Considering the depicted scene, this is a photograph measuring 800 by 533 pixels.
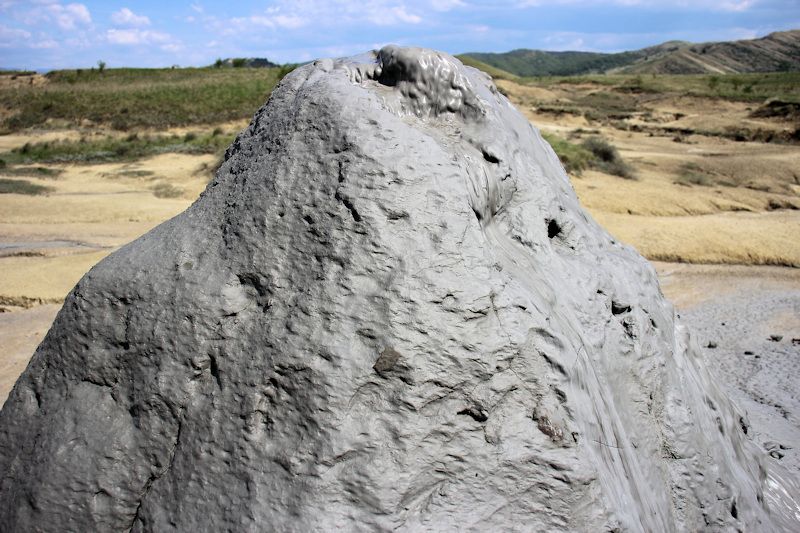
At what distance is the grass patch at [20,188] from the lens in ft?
44.3

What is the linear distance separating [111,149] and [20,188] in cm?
694

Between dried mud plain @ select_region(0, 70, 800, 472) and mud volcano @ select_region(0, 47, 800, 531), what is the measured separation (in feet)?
9.20

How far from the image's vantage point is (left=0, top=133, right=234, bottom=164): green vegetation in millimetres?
18875

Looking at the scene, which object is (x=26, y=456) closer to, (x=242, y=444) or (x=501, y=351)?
(x=242, y=444)

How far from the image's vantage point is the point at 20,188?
1378 centimetres

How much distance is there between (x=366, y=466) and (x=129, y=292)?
39.7 inches

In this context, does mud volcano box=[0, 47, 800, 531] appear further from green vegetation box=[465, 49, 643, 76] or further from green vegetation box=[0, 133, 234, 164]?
green vegetation box=[465, 49, 643, 76]

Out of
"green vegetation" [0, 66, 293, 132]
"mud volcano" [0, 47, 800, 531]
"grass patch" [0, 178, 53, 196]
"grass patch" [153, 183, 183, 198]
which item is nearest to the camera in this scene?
"mud volcano" [0, 47, 800, 531]

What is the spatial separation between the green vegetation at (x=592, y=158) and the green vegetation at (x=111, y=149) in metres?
10.5

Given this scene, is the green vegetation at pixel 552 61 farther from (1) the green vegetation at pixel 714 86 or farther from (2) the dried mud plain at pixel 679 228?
(2) the dried mud plain at pixel 679 228

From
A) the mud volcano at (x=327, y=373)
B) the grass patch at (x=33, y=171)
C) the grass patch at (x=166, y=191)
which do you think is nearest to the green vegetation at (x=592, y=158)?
the grass patch at (x=166, y=191)

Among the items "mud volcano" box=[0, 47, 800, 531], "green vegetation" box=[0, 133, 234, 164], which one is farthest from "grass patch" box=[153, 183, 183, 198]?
"mud volcano" box=[0, 47, 800, 531]

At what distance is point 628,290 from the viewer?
2.92m

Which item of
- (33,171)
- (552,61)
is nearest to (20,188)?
(33,171)
